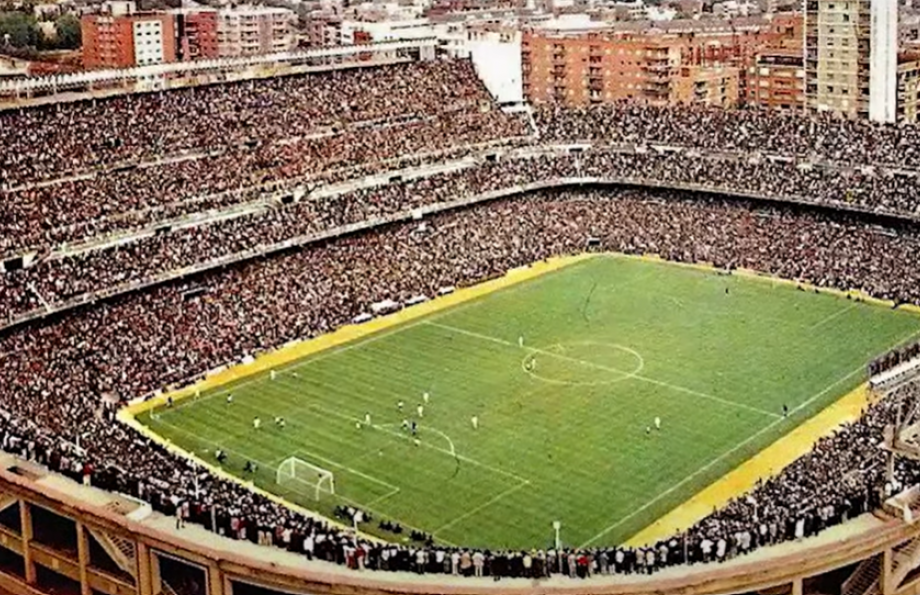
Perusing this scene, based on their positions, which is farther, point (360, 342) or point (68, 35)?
point (68, 35)

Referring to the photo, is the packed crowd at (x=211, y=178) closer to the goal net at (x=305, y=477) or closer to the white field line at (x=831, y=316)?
the goal net at (x=305, y=477)

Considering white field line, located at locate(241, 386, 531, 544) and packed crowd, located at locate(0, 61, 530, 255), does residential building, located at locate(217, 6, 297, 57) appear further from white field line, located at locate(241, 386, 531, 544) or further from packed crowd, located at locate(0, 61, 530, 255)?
white field line, located at locate(241, 386, 531, 544)

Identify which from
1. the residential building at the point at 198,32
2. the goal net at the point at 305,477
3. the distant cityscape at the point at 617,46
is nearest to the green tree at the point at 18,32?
the distant cityscape at the point at 617,46

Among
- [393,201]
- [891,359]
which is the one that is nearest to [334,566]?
[891,359]

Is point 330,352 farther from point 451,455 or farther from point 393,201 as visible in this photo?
point 393,201

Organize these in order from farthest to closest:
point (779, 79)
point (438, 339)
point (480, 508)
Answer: point (779, 79) → point (438, 339) → point (480, 508)

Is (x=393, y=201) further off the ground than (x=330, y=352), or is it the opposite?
(x=393, y=201)
